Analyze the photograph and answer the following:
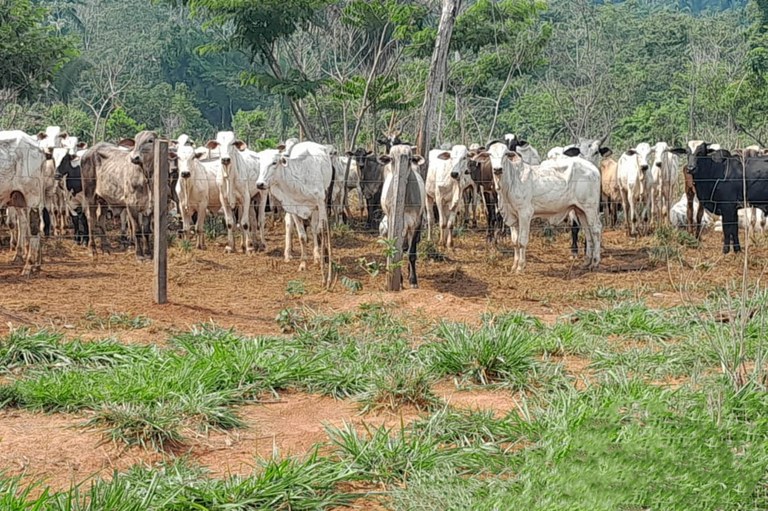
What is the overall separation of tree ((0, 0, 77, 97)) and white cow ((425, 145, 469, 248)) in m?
9.77

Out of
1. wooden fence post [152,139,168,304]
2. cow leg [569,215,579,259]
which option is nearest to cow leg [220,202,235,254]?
wooden fence post [152,139,168,304]

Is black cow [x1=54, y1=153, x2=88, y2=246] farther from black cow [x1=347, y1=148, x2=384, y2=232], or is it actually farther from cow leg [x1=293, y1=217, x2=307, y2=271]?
black cow [x1=347, y1=148, x2=384, y2=232]

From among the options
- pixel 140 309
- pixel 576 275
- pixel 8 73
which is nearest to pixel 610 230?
pixel 576 275

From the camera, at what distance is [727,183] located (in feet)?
48.7

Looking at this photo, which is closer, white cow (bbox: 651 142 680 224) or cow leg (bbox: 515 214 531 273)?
cow leg (bbox: 515 214 531 273)

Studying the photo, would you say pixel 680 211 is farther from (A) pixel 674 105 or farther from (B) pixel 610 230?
(A) pixel 674 105

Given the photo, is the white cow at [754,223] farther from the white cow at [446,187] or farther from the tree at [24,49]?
the tree at [24,49]

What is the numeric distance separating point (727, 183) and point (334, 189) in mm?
7131

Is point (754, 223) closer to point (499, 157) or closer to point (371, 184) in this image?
point (499, 157)

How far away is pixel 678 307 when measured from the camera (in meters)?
9.11

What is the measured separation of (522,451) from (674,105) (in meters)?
36.2

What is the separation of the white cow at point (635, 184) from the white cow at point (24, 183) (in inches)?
414

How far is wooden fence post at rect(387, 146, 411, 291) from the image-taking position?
1030 cm

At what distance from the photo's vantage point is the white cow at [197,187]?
589 inches
